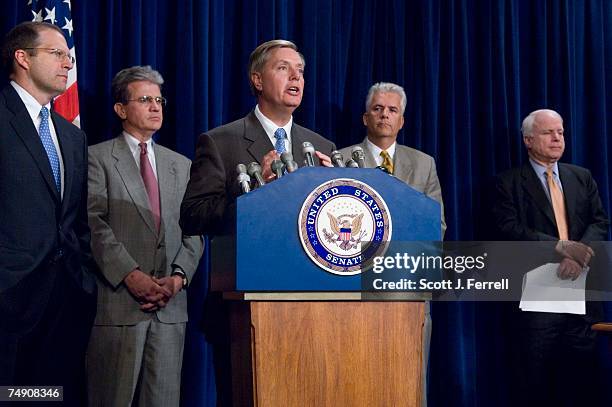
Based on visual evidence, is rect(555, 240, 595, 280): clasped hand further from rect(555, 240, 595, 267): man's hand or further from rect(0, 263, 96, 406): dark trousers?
rect(0, 263, 96, 406): dark trousers

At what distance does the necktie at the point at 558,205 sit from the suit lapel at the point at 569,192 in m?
0.02

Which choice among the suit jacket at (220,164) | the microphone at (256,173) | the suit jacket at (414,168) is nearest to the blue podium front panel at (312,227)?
the microphone at (256,173)

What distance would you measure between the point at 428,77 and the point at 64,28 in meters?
2.01

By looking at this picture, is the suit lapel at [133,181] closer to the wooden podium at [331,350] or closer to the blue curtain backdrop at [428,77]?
the blue curtain backdrop at [428,77]

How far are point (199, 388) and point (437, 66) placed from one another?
222 cm

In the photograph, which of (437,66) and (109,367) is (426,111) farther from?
(109,367)

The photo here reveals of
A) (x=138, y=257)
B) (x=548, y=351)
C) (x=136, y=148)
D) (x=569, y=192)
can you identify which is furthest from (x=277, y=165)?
(x=569, y=192)

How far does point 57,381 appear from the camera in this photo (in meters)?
3.11

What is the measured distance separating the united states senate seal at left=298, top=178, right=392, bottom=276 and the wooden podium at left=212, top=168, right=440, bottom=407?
18mm

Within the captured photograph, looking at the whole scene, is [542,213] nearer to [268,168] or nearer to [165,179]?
[165,179]

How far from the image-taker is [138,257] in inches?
141

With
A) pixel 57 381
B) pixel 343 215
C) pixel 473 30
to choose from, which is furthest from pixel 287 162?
pixel 473 30

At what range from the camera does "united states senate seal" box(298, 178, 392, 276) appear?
206cm

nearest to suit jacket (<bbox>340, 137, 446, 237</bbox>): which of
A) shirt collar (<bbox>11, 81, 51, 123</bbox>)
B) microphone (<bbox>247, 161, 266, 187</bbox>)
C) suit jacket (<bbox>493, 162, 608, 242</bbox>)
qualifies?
suit jacket (<bbox>493, 162, 608, 242</bbox>)
